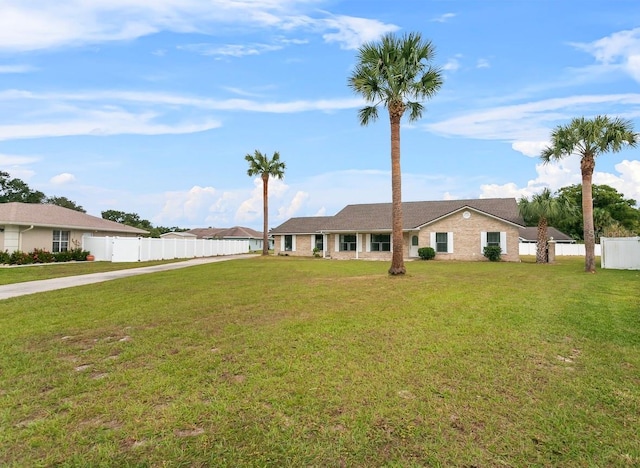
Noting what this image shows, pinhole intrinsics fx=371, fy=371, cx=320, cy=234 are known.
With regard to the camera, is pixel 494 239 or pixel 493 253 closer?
pixel 493 253

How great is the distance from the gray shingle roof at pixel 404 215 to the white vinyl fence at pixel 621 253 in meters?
6.08

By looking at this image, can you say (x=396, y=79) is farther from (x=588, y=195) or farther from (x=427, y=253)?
(x=427, y=253)

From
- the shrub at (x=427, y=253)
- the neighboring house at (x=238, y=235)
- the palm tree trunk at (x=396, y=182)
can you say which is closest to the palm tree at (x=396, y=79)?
the palm tree trunk at (x=396, y=182)

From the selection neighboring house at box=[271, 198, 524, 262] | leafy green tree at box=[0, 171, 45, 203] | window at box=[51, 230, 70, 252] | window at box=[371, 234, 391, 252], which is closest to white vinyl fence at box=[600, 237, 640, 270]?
neighboring house at box=[271, 198, 524, 262]

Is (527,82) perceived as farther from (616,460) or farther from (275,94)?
(616,460)

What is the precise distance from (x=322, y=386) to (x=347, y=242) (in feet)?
90.1

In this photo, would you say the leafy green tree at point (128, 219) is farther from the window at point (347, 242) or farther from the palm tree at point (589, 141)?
the palm tree at point (589, 141)

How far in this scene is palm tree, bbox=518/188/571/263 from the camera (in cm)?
2392

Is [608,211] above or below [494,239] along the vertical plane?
above

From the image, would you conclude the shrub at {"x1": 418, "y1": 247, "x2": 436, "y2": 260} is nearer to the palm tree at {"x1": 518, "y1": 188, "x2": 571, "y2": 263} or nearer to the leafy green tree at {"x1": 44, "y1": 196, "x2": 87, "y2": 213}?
the palm tree at {"x1": 518, "y1": 188, "x2": 571, "y2": 263}

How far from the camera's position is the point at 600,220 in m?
46.9

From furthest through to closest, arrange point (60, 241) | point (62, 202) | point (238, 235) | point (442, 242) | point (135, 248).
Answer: point (238, 235)
point (62, 202)
point (442, 242)
point (60, 241)
point (135, 248)

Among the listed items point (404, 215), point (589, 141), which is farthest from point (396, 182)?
point (404, 215)

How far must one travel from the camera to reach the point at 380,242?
29984 mm
